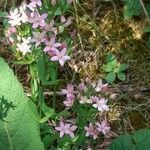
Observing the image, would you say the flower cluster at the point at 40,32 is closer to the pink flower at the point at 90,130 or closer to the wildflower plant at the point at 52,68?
the wildflower plant at the point at 52,68

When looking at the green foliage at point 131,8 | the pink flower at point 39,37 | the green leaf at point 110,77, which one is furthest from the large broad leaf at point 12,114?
the green foliage at point 131,8

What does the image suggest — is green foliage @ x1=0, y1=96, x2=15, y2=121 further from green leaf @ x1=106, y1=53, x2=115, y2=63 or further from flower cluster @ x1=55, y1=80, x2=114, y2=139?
green leaf @ x1=106, y1=53, x2=115, y2=63

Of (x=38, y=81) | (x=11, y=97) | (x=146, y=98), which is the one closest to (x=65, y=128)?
(x=38, y=81)

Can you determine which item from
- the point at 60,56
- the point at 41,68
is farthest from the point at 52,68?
the point at 60,56

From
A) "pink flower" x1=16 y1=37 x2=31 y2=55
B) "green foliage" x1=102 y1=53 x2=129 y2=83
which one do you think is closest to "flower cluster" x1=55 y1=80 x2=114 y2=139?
"pink flower" x1=16 y1=37 x2=31 y2=55

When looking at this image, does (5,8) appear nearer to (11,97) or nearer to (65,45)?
(65,45)

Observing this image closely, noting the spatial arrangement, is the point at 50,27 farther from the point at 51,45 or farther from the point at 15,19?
the point at 15,19
